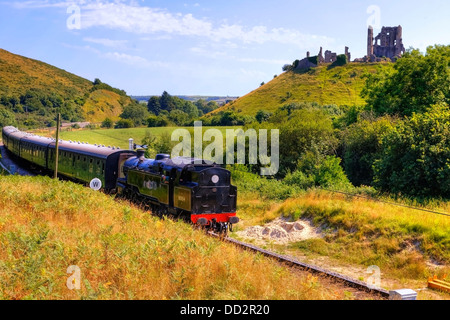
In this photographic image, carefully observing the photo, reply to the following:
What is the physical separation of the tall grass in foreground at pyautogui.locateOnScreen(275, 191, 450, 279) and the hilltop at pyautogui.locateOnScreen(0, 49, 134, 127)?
96.1 meters

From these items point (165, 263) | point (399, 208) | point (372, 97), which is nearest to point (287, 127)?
point (372, 97)

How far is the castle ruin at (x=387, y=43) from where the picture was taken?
16275cm

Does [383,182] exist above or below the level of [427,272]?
above

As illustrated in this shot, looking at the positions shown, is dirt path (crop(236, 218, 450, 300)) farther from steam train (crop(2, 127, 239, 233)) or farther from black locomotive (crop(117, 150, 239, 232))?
black locomotive (crop(117, 150, 239, 232))

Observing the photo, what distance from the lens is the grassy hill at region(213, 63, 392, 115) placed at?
108 meters

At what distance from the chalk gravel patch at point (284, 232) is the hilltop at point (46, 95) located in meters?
93.2

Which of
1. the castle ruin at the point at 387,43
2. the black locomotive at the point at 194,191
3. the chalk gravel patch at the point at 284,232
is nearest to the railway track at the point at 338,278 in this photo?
the black locomotive at the point at 194,191

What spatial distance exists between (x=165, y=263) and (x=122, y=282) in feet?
3.72

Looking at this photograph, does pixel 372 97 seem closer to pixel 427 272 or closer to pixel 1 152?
pixel 427 272

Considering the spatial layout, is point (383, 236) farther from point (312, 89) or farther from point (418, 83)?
point (312, 89)

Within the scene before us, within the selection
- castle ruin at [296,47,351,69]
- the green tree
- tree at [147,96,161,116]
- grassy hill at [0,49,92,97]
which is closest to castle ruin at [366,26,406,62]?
castle ruin at [296,47,351,69]

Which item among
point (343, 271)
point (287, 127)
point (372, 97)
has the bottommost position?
point (343, 271)

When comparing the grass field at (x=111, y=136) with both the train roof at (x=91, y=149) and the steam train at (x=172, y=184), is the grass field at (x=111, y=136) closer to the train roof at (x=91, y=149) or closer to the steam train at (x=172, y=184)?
the train roof at (x=91, y=149)

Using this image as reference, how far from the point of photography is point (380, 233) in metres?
16.0
